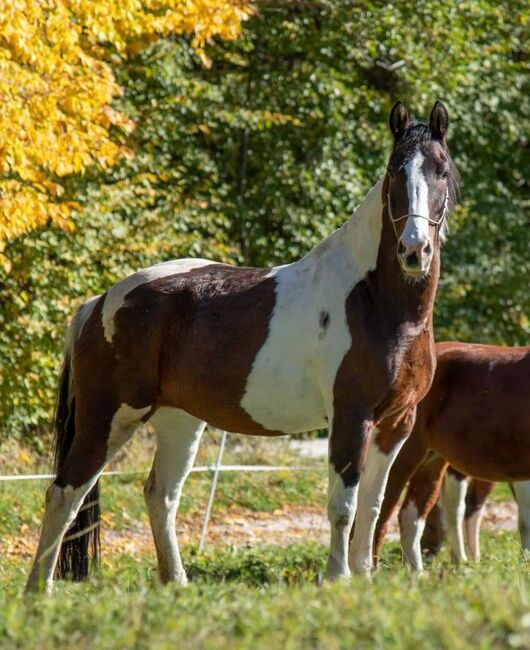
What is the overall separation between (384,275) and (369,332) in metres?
0.33

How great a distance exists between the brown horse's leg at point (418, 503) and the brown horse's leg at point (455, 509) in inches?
20.4

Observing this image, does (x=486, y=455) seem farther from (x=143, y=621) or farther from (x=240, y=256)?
(x=240, y=256)

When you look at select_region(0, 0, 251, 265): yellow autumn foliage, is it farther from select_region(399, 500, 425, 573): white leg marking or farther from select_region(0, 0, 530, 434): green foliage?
select_region(399, 500, 425, 573): white leg marking

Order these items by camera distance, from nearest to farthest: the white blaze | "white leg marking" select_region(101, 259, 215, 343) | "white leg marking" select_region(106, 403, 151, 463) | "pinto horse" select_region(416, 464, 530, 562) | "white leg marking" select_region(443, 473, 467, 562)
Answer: the white blaze
"white leg marking" select_region(106, 403, 151, 463)
"white leg marking" select_region(101, 259, 215, 343)
"pinto horse" select_region(416, 464, 530, 562)
"white leg marking" select_region(443, 473, 467, 562)

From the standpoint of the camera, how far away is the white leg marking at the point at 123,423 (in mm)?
6473

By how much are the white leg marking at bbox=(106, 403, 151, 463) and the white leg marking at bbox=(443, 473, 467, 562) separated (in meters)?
3.06

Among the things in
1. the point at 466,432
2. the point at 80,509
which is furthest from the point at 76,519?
the point at 466,432

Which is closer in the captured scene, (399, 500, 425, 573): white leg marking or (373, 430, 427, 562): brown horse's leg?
(373, 430, 427, 562): brown horse's leg

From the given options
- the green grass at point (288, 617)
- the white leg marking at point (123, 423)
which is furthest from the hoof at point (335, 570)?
the white leg marking at point (123, 423)

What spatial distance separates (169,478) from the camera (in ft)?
22.4

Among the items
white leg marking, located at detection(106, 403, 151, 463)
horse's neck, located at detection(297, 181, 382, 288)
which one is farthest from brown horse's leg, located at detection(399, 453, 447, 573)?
horse's neck, located at detection(297, 181, 382, 288)

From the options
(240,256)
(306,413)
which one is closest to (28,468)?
(240,256)

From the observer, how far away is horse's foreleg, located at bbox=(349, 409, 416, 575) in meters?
6.22

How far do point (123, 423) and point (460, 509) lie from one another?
3.36m
